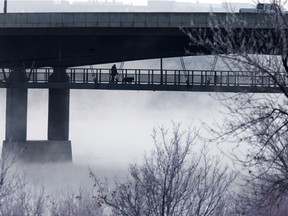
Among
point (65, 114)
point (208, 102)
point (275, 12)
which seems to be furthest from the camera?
point (208, 102)

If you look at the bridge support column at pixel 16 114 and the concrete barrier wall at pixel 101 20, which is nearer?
the concrete barrier wall at pixel 101 20

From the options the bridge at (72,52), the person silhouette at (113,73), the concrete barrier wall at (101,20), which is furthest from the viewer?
the person silhouette at (113,73)

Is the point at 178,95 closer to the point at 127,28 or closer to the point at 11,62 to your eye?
the point at 11,62

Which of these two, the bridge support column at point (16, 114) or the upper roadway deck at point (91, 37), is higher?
the upper roadway deck at point (91, 37)

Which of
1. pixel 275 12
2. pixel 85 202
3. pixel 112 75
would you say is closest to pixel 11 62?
pixel 112 75

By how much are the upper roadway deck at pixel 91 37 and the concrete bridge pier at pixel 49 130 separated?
197cm

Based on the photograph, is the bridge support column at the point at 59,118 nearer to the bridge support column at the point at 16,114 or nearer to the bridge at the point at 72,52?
the bridge at the point at 72,52

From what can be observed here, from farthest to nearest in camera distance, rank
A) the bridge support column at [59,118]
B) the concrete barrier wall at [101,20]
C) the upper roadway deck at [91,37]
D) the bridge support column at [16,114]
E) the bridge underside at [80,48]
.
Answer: the bridge support column at [59,118], the bridge support column at [16,114], the bridge underside at [80,48], the upper roadway deck at [91,37], the concrete barrier wall at [101,20]

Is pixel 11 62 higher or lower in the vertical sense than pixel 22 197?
higher

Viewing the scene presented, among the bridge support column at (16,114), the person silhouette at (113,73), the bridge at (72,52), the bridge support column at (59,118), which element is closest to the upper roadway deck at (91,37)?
the bridge at (72,52)

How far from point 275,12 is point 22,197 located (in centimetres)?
1563

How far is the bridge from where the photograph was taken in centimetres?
4484

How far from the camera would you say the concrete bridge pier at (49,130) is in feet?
177

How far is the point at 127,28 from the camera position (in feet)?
149
